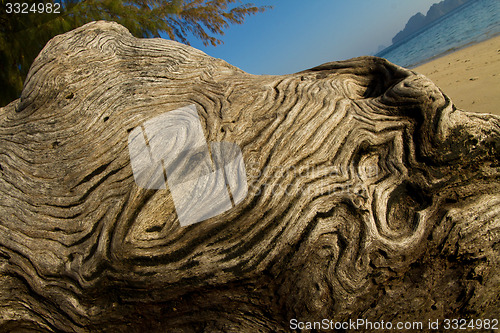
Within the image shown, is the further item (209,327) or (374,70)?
(374,70)

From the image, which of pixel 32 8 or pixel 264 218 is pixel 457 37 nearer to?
pixel 32 8

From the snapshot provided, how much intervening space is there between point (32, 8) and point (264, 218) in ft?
22.8

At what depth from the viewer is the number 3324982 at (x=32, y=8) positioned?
618 cm

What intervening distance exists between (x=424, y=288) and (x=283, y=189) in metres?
1.40

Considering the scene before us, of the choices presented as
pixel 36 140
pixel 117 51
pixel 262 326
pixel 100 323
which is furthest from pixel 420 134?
pixel 36 140

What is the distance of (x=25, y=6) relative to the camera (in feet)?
20.7

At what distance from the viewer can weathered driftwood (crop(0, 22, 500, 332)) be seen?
7.84ft

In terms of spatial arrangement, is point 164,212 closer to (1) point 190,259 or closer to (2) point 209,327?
(1) point 190,259

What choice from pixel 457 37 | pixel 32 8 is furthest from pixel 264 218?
pixel 457 37

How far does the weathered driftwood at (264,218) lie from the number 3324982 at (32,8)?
4.22 m

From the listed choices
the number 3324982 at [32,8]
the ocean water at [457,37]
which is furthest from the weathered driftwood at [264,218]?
the ocean water at [457,37]

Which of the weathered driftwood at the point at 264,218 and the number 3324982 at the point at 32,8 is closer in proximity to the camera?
the weathered driftwood at the point at 264,218

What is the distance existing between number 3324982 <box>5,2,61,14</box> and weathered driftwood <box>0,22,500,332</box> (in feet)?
13.8

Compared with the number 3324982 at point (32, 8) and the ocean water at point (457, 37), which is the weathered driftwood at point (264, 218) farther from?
the ocean water at point (457, 37)
